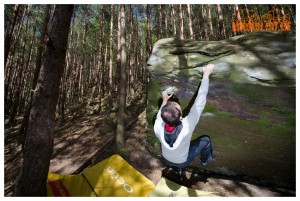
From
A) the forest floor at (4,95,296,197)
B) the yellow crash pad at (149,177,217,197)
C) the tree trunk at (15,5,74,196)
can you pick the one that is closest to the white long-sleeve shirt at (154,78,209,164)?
the yellow crash pad at (149,177,217,197)

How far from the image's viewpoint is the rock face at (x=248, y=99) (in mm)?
3037

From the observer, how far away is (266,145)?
3.19 meters

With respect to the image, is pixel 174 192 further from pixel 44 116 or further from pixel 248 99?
pixel 44 116

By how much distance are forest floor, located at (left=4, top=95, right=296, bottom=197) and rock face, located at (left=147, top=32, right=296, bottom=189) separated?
23 centimetres

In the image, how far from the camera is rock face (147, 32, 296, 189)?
3.04 m

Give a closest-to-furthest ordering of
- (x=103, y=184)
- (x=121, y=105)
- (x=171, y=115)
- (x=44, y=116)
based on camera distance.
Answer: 1. (x=171, y=115)
2. (x=44, y=116)
3. (x=103, y=184)
4. (x=121, y=105)

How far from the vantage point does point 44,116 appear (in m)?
3.10

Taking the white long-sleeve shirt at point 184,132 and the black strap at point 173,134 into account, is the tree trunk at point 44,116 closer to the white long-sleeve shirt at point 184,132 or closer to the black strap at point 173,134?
the white long-sleeve shirt at point 184,132

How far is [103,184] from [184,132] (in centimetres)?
201

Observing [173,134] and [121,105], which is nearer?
[173,134]

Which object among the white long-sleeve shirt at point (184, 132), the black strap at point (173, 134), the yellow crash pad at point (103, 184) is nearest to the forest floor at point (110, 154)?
the yellow crash pad at point (103, 184)

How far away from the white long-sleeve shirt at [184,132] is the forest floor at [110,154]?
1058 mm

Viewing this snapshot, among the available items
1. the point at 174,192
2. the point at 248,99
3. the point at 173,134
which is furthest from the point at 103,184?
the point at 248,99
